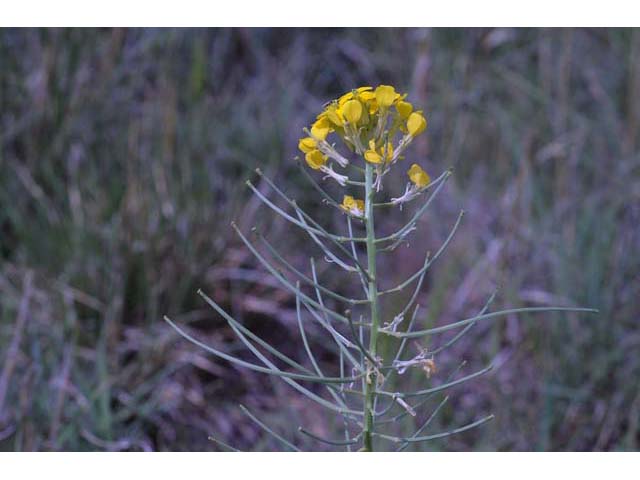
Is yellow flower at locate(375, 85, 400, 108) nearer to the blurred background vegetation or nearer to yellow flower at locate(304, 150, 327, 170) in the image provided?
yellow flower at locate(304, 150, 327, 170)

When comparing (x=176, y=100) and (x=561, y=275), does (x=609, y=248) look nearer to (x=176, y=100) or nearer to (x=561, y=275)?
(x=561, y=275)

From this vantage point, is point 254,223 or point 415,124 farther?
point 254,223

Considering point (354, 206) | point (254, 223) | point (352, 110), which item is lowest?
point (254, 223)

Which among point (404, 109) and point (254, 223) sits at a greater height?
point (404, 109)

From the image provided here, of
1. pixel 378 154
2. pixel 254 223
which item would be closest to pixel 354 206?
pixel 378 154

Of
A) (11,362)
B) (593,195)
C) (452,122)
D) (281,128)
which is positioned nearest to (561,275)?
(593,195)

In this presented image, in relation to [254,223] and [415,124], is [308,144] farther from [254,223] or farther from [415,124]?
[254,223]

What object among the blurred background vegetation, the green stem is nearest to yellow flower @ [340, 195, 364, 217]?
the green stem
